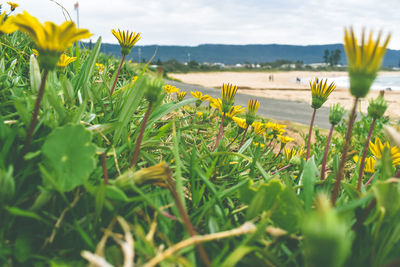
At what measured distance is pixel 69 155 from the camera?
2.34ft

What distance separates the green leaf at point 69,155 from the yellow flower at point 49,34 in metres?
0.17

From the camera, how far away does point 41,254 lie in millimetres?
661

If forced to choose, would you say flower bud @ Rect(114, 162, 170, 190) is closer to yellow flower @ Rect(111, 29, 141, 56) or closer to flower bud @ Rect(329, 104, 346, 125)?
flower bud @ Rect(329, 104, 346, 125)

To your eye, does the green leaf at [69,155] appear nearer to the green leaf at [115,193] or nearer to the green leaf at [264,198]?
the green leaf at [115,193]

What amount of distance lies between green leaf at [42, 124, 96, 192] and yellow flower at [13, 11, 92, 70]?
17 centimetres

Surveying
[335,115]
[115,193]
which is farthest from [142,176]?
[335,115]

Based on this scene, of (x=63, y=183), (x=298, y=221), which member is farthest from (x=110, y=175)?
(x=298, y=221)

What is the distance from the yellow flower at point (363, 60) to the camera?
0.62 meters

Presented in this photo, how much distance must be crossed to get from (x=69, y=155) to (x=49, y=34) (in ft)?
0.92

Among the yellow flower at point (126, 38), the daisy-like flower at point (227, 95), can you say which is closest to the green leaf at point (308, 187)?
the daisy-like flower at point (227, 95)

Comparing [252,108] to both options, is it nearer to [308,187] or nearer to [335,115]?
[335,115]

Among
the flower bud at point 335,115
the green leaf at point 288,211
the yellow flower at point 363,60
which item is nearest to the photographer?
the yellow flower at point 363,60

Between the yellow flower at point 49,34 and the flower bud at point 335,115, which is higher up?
the yellow flower at point 49,34

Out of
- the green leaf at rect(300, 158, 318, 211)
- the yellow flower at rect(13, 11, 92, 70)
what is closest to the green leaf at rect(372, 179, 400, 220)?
the green leaf at rect(300, 158, 318, 211)
